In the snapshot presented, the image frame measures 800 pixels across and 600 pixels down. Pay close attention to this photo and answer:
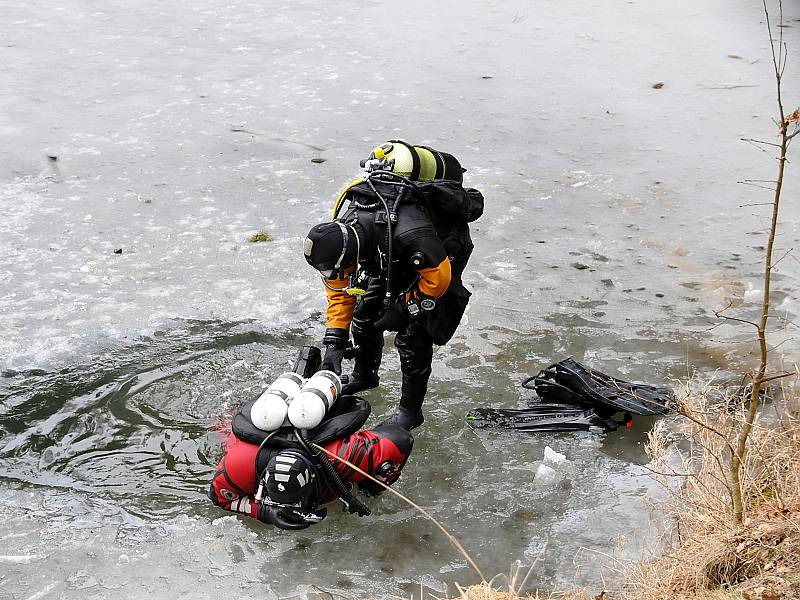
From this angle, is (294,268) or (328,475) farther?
(294,268)

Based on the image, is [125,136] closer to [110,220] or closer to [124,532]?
[110,220]

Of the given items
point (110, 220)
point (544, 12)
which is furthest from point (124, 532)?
point (544, 12)

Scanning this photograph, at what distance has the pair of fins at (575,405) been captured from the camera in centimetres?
453

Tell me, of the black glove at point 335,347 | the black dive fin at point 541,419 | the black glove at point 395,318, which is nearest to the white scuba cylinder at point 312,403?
the black glove at point 335,347

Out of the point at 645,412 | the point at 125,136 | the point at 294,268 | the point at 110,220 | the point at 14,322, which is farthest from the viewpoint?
the point at 125,136

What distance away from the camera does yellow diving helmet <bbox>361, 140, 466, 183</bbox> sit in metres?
4.12

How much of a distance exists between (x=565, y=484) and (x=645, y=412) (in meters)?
0.64

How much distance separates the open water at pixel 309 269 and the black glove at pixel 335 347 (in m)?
0.62

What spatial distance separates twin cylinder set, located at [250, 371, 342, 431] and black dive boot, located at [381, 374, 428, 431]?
0.66 meters

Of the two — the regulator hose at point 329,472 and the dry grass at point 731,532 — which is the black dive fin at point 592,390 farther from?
the regulator hose at point 329,472

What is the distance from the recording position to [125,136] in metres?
7.98

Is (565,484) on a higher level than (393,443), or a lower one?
lower

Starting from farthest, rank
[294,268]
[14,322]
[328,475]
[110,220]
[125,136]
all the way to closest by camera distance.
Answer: [125,136] → [110,220] → [294,268] → [14,322] → [328,475]

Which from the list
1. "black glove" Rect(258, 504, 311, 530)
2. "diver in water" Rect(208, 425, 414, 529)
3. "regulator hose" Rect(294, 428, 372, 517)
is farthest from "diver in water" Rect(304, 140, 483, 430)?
"black glove" Rect(258, 504, 311, 530)
